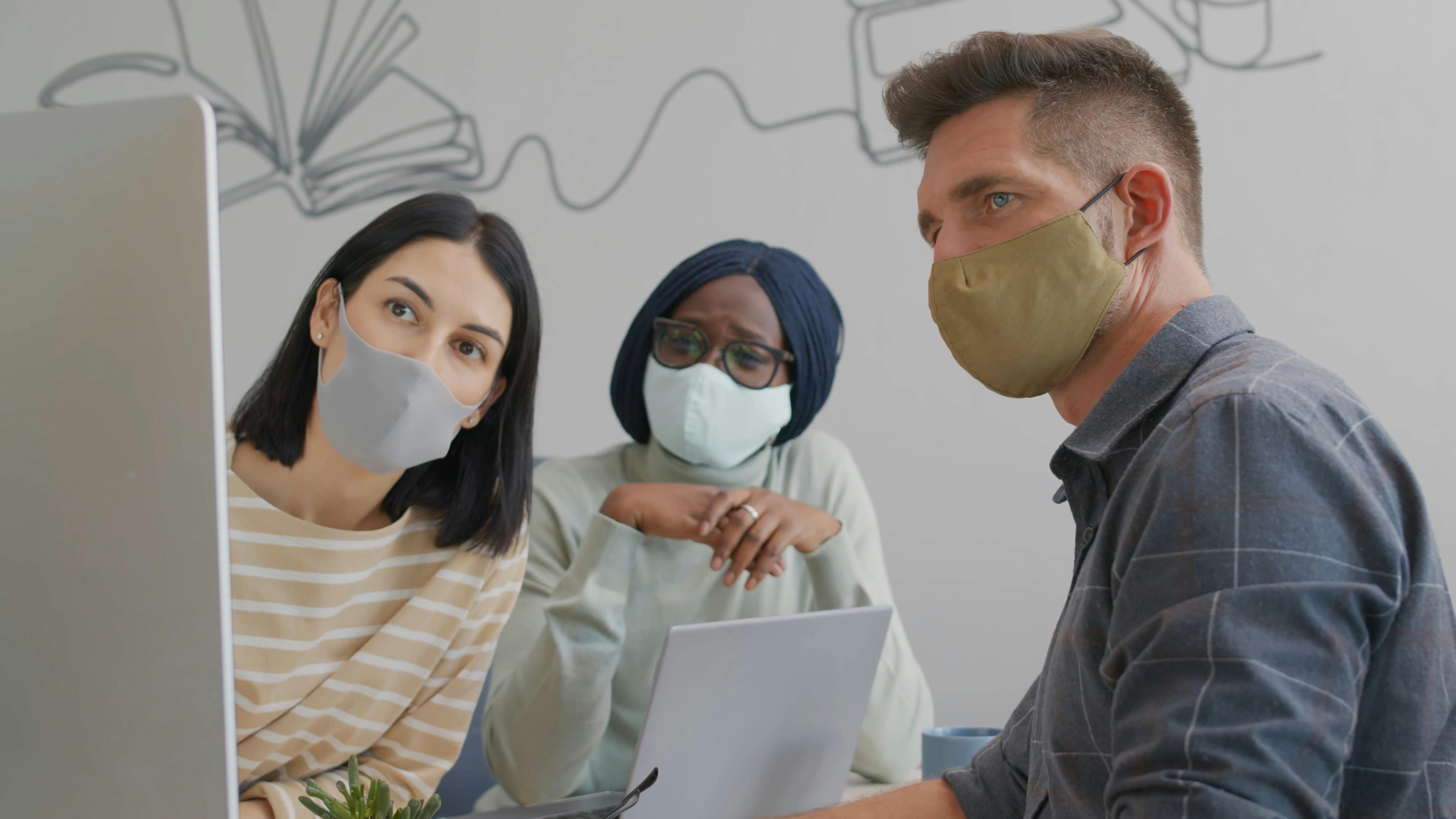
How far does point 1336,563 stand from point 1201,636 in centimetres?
7

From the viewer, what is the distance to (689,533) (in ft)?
4.54

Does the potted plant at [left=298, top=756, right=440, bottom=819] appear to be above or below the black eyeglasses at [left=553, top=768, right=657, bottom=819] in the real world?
above

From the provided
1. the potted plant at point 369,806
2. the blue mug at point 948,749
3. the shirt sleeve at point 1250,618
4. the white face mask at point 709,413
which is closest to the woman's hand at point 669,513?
the white face mask at point 709,413

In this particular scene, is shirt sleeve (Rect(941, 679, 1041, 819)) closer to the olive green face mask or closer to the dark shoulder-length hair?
the olive green face mask

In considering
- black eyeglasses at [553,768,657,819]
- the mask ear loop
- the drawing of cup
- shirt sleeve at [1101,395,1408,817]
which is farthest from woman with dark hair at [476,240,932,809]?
the drawing of cup

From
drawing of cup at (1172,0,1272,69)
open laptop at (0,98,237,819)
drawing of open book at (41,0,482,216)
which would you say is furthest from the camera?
drawing of cup at (1172,0,1272,69)

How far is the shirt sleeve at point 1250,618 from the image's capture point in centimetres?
50

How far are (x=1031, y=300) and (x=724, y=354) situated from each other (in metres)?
0.73

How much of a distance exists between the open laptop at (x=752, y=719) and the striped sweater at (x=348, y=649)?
299mm

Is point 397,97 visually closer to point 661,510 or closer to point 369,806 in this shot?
point 661,510

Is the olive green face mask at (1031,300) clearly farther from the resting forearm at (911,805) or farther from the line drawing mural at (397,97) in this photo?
the line drawing mural at (397,97)

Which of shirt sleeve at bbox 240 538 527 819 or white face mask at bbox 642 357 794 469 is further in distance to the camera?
white face mask at bbox 642 357 794 469

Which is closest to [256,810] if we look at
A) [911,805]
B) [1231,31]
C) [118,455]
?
[911,805]

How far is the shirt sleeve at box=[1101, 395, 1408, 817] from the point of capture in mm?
499
